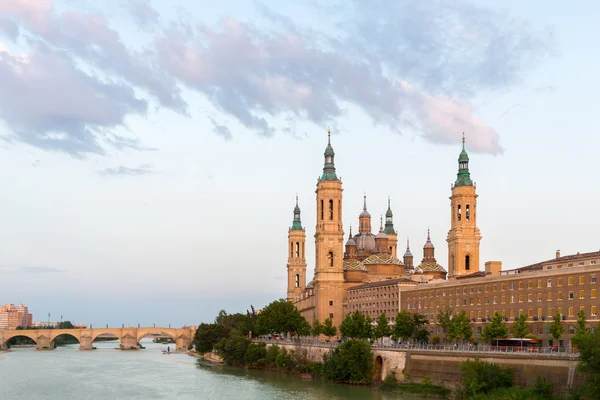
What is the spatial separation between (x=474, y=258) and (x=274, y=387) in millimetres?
56669

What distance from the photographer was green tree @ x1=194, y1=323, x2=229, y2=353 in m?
161

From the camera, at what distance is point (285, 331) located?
436 ft

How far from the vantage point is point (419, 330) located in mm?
104312

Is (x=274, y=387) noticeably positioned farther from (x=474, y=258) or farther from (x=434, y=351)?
(x=474, y=258)

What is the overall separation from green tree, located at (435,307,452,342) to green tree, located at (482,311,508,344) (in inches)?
435

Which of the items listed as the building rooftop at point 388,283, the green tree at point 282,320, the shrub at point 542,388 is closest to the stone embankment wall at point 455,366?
the shrub at point 542,388

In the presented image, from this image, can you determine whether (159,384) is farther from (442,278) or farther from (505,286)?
(442,278)

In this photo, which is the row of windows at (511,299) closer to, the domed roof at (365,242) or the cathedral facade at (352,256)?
the cathedral facade at (352,256)

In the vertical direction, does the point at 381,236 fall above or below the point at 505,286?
above

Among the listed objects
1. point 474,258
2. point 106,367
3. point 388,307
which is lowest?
point 106,367

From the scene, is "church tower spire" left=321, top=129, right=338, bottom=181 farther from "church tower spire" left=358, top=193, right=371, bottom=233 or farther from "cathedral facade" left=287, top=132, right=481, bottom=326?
"church tower spire" left=358, top=193, right=371, bottom=233

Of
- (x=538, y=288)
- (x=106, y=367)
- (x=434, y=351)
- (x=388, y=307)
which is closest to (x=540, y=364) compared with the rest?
(x=434, y=351)

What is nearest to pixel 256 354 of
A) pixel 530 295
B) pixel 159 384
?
pixel 159 384

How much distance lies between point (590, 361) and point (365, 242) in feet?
381
